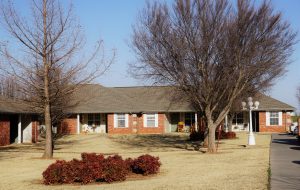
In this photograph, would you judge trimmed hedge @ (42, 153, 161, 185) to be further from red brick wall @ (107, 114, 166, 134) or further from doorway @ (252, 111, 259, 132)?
doorway @ (252, 111, 259, 132)

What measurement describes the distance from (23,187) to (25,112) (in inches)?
873

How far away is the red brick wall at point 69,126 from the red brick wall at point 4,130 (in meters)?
14.8

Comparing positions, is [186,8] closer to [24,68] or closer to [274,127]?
[24,68]

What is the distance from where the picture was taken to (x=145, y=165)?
15.1 meters

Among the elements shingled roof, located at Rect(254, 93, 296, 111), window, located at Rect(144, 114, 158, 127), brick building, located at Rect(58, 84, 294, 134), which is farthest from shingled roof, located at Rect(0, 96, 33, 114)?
shingled roof, located at Rect(254, 93, 296, 111)

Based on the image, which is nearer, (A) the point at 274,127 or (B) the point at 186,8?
(B) the point at 186,8

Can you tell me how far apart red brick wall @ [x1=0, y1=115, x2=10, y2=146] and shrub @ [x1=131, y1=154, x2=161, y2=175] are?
1925 cm

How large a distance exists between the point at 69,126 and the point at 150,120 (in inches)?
323

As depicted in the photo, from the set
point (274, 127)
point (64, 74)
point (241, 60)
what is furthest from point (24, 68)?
point (274, 127)

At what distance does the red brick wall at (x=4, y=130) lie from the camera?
3250 centimetres

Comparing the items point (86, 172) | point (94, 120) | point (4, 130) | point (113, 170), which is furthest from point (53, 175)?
point (94, 120)

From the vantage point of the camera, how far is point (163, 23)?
23.7 m

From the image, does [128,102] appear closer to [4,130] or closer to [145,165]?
[4,130]

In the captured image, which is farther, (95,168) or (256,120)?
(256,120)
